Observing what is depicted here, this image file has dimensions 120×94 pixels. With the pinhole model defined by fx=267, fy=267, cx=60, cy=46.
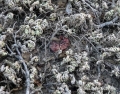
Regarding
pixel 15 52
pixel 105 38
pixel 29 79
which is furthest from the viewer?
pixel 105 38

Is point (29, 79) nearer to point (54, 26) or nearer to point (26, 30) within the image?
point (26, 30)

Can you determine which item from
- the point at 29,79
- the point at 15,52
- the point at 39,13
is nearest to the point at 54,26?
the point at 39,13

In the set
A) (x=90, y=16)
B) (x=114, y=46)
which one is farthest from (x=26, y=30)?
(x=114, y=46)

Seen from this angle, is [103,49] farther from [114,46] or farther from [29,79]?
[29,79]

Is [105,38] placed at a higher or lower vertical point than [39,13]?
lower

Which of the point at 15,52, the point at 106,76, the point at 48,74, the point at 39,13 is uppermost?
the point at 39,13

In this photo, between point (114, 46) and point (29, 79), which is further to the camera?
point (114, 46)

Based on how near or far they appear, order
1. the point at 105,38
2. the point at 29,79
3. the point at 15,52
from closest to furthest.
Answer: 1. the point at 29,79
2. the point at 15,52
3. the point at 105,38
